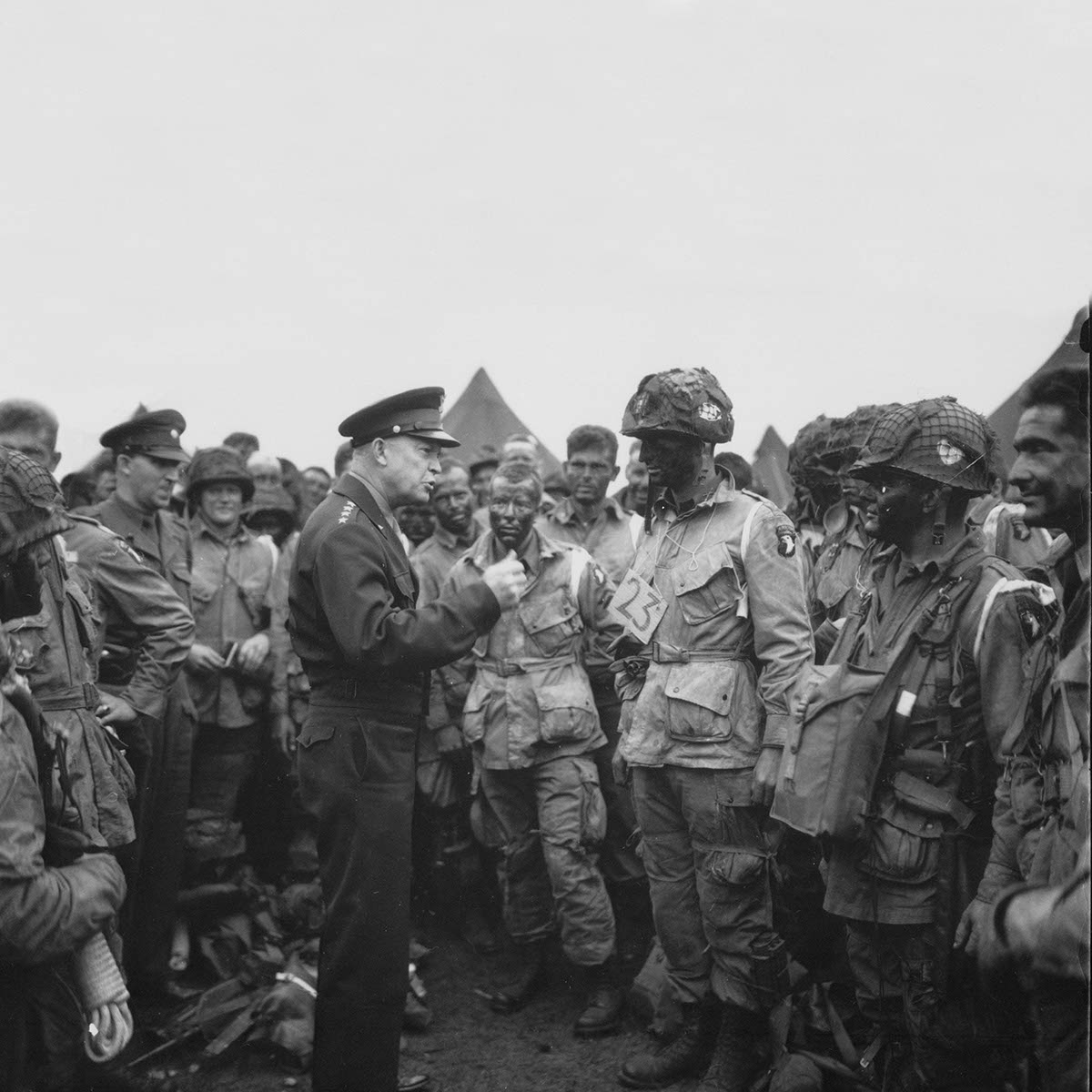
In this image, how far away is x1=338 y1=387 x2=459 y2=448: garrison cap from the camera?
4.01m

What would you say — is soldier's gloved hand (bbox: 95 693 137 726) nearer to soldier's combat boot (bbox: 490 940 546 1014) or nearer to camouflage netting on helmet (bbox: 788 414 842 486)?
soldier's combat boot (bbox: 490 940 546 1014)

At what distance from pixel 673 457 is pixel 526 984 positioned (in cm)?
288

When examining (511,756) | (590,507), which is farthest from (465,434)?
(511,756)

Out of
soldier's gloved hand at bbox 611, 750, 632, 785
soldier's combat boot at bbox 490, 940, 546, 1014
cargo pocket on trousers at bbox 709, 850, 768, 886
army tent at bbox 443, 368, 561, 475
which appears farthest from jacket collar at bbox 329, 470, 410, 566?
army tent at bbox 443, 368, 561, 475

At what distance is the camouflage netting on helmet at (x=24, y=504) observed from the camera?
317 centimetres

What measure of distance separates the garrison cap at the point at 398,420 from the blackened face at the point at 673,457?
3.03 ft

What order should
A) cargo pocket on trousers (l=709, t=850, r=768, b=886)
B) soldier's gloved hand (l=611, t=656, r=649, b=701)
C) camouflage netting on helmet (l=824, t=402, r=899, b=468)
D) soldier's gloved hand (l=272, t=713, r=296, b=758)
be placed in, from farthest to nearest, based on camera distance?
soldier's gloved hand (l=272, t=713, r=296, b=758) → camouflage netting on helmet (l=824, t=402, r=899, b=468) → soldier's gloved hand (l=611, t=656, r=649, b=701) → cargo pocket on trousers (l=709, t=850, r=768, b=886)

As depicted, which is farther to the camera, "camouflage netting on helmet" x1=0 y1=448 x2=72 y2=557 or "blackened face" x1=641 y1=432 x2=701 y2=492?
"blackened face" x1=641 y1=432 x2=701 y2=492

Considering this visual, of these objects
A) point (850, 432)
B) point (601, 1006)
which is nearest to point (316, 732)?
point (601, 1006)

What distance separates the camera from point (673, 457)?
14.9 ft

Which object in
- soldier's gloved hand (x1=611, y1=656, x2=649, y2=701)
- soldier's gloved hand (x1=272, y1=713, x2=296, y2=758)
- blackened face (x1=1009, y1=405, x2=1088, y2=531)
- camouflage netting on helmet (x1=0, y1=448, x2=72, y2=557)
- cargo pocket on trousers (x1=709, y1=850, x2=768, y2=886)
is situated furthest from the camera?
soldier's gloved hand (x1=272, y1=713, x2=296, y2=758)

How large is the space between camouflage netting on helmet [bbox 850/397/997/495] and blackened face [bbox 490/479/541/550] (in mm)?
2349

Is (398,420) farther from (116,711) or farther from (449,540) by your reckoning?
(449,540)

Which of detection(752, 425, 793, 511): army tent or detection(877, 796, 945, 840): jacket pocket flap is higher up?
detection(752, 425, 793, 511): army tent
